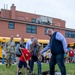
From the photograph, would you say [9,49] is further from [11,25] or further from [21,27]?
[21,27]

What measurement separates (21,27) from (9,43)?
2810 centimetres

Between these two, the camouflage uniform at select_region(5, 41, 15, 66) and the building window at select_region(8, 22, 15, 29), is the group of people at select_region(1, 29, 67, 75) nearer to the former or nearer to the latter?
the camouflage uniform at select_region(5, 41, 15, 66)

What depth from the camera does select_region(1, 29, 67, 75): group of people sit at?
909 cm

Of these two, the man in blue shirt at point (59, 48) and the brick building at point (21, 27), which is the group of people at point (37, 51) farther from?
the brick building at point (21, 27)

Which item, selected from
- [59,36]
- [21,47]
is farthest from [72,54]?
[59,36]

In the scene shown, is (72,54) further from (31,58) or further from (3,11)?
(3,11)

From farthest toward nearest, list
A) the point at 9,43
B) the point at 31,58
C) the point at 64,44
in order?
the point at 9,43 < the point at 31,58 < the point at 64,44

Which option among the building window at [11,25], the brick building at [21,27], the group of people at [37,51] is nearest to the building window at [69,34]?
the brick building at [21,27]

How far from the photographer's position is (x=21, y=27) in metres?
42.2

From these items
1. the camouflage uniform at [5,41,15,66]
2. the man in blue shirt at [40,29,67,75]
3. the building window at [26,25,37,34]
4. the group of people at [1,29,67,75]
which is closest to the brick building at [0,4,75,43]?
the building window at [26,25,37,34]

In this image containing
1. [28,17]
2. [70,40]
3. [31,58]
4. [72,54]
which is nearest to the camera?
[31,58]

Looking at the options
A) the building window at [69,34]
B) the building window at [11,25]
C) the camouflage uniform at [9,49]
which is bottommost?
the camouflage uniform at [9,49]

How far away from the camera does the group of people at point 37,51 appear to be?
29.8ft

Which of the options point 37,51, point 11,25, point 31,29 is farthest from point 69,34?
point 37,51
